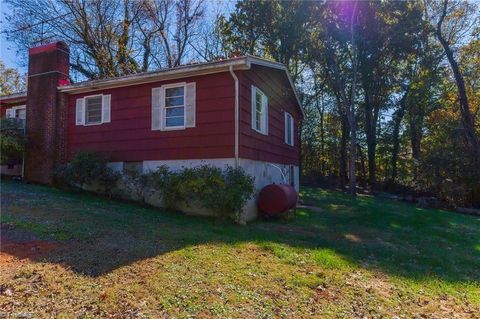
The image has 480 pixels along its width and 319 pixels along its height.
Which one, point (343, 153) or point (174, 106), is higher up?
point (174, 106)

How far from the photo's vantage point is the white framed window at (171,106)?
9.73 meters

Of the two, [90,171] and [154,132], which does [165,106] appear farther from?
[90,171]

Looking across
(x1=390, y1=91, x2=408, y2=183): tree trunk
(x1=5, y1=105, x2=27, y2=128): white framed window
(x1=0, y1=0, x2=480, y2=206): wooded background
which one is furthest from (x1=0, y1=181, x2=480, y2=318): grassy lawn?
(x1=390, y1=91, x2=408, y2=183): tree trunk

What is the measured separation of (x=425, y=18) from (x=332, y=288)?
64.5ft

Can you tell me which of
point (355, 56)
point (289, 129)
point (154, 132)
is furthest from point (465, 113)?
point (154, 132)

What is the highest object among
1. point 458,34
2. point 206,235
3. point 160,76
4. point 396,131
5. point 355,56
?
point 458,34

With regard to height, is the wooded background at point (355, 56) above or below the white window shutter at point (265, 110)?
above

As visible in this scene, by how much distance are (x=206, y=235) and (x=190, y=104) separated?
13.5 feet

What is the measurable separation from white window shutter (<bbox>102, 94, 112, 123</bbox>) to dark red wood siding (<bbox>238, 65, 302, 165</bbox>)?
4.37m

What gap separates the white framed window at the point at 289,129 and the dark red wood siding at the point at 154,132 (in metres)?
5.37

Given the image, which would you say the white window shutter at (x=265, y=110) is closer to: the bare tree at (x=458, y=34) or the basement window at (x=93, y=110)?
the basement window at (x=93, y=110)

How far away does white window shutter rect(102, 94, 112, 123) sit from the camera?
11.0 meters

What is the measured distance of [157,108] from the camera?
1007cm

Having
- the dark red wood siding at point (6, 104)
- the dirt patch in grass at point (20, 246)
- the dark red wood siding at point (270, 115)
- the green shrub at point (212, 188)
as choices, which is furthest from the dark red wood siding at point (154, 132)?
the dirt patch in grass at point (20, 246)
